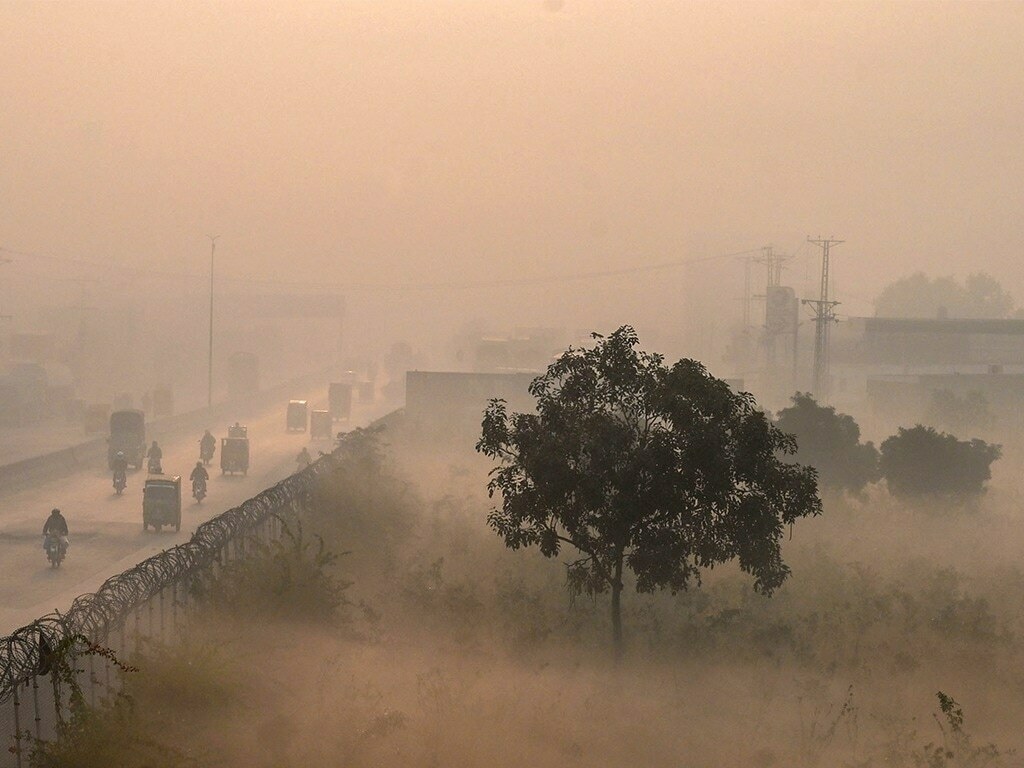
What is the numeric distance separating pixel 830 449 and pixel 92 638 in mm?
25832

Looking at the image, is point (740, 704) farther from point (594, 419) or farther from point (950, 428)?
point (950, 428)

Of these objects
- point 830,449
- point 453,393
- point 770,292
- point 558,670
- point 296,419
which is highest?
point 770,292

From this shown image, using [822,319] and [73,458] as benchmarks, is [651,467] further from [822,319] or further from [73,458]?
[822,319]

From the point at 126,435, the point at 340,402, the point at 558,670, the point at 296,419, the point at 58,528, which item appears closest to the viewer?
the point at 558,670

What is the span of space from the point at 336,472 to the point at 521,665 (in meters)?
16.8

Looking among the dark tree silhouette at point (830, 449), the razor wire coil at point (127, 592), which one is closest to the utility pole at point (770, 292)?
the dark tree silhouette at point (830, 449)

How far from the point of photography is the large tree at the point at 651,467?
54.6 feet

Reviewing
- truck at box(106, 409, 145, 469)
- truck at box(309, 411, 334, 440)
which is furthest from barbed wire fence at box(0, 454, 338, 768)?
truck at box(309, 411, 334, 440)

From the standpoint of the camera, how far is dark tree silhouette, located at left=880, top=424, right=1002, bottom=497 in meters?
34.1

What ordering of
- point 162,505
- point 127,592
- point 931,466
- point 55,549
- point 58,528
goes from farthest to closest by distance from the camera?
point 162,505 → point 931,466 → point 58,528 → point 55,549 → point 127,592

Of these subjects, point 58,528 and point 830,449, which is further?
point 830,449

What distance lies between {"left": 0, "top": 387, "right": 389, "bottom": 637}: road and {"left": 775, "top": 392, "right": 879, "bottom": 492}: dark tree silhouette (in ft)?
63.7

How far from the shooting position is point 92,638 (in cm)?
1477

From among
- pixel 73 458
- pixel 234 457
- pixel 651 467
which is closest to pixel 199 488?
pixel 234 457
